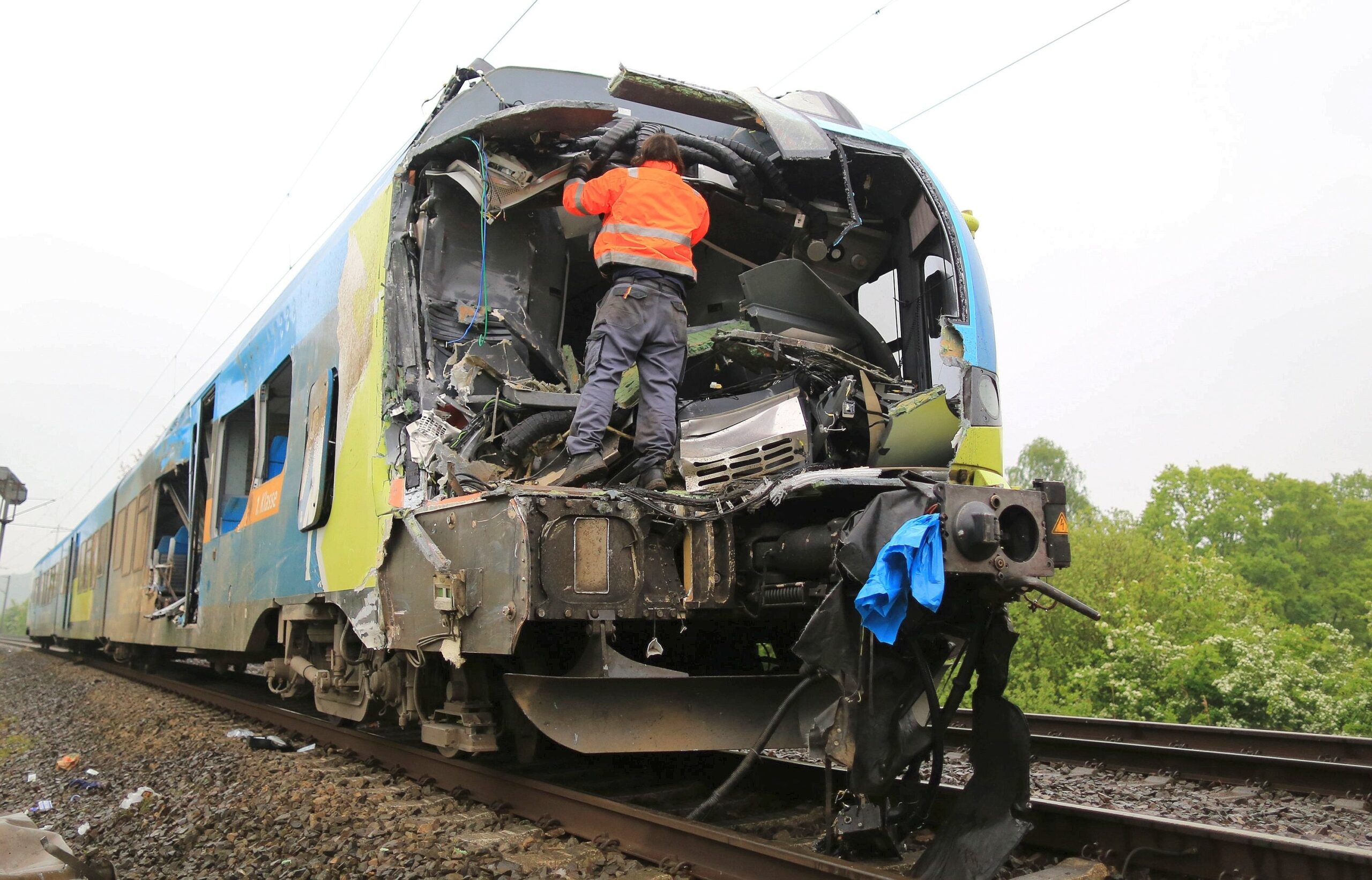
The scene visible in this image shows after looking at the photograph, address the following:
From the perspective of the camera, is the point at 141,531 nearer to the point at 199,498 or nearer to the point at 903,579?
the point at 199,498

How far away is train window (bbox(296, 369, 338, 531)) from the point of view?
209 inches

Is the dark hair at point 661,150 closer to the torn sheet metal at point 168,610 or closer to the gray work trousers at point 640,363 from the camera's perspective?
the gray work trousers at point 640,363

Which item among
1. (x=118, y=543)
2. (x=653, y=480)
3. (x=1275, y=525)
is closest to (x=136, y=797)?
(x=653, y=480)

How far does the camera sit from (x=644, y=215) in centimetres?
421

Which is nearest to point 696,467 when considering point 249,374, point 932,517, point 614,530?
point 614,530

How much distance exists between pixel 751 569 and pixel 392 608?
1635mm

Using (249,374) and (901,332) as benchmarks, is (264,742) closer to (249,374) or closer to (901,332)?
(249,374)

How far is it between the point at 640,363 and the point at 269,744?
14.2 ft

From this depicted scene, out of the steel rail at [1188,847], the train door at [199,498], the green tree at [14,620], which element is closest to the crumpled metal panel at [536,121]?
the steel rail at [1188,847]

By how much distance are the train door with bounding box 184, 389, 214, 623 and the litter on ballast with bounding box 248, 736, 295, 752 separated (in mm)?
2303

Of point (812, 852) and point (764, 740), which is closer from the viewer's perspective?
point (812, 852)

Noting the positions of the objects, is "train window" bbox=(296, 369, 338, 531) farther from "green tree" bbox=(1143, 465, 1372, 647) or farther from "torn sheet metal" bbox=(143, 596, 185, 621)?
"green tree" bbox=(1143, 465, 1372, 647)

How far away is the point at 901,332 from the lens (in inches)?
194

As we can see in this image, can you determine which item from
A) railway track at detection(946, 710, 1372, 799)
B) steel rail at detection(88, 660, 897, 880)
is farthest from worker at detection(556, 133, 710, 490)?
railway track at detection(946, 710, 1372, 799)
